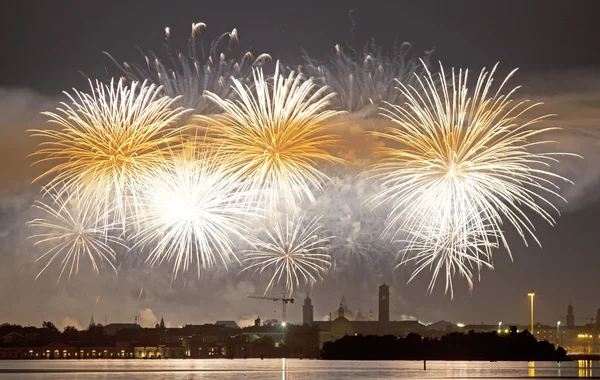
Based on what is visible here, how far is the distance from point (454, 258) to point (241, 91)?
17.2 m

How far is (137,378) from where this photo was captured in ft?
388

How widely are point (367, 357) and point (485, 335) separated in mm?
21931

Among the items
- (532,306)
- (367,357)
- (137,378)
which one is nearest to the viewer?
(137,378)

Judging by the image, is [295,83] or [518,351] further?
[518,351]

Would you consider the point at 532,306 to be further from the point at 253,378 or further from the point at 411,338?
the point at 253,378

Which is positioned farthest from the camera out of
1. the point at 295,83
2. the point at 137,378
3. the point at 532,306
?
the point at 532,306

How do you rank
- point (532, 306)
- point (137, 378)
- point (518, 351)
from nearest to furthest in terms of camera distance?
point (137, 378) → point (532, 306) → point (518, 351)

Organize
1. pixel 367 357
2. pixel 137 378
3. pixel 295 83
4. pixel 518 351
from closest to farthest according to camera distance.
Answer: pixel 295 83 < pixel 137 378 < pixel 518 351 < pixel 367 357

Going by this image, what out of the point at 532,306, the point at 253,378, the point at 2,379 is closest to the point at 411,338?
the point at 532,306

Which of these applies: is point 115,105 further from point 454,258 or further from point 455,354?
point 455,354

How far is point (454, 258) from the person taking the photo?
6931 cm

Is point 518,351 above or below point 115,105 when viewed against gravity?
below

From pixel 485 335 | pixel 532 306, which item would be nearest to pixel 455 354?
pixel 485 335

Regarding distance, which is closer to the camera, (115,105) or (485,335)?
(115,105)
